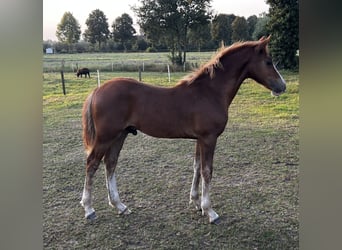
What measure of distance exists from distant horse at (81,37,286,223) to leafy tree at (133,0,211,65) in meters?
0.19

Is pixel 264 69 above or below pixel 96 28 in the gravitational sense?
below

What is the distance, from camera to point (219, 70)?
1.79 metres

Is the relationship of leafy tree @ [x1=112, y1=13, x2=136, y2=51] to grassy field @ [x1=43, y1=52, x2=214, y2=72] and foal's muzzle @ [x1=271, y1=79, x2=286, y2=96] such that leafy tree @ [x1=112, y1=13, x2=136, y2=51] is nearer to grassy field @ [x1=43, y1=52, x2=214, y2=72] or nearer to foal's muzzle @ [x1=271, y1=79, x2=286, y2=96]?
grassy field @ [x1=43, y1=52, x2=214, y2=72]

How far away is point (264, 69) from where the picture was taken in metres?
1.79

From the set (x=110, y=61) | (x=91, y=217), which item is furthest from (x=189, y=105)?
(x=91, y=217)

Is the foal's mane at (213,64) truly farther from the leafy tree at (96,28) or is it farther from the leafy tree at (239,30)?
the leafy tree at (96,28)

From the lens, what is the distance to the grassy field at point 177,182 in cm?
179

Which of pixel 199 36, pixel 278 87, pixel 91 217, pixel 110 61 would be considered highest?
pixel 199 36

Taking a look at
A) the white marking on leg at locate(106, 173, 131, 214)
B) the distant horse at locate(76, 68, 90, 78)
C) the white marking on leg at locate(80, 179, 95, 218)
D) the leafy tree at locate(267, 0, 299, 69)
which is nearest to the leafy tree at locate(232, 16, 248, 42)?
the leafy tree at locate(267, 0, 299, 69)

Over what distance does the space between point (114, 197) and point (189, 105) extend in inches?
21.3

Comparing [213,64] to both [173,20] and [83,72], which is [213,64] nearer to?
[173,20]

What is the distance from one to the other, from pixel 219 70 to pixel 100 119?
0.58 meters

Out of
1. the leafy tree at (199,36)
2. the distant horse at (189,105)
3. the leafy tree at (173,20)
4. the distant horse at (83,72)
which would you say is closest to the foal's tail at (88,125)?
the distant horse at (189,105)
